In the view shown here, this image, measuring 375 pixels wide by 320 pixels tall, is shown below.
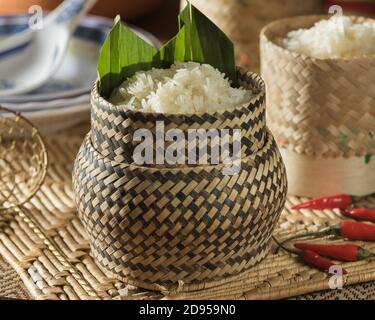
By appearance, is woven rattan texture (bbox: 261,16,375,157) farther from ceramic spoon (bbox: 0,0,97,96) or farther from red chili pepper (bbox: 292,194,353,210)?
ceramic spoon (bbox: 0,0,97,96)

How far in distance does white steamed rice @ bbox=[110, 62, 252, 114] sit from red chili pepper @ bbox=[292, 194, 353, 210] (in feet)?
1.09

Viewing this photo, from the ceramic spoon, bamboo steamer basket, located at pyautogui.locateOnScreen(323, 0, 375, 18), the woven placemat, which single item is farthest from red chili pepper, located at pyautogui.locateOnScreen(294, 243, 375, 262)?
bamboo steamer basket, located at pyautogui.locateOnScreen(323, 0, 375, 18)

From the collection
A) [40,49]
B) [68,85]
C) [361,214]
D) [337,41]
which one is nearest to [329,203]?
[361,214]

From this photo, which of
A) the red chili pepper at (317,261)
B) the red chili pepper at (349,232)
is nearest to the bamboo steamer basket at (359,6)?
the red chili pepper at (349,232)

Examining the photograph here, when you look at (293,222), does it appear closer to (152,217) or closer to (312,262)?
(312,262)

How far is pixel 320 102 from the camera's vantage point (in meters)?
1.69

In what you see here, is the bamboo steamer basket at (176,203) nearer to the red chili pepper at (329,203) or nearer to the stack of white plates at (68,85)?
the red chili pepper at (329,203)

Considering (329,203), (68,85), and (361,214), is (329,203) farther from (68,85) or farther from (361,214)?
(68,85)

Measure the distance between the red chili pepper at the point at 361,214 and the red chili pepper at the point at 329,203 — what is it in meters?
0.03

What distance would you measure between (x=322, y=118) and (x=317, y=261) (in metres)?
0.33

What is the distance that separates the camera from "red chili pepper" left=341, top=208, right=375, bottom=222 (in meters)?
1.64

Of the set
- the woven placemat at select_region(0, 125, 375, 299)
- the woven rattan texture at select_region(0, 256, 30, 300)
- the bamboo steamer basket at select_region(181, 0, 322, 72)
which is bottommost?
the woven rattan texture at select_region(0, 256, 30, 300)

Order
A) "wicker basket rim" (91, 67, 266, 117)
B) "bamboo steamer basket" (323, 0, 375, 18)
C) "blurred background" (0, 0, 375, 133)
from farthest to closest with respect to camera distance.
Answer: "bamboo steamer basket" (323, 0, 375, 18)
"blurred background" (0, 0, 375, 133)
"wicker basket rim" (91, 67, 266, 117)

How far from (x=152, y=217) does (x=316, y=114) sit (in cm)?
48
